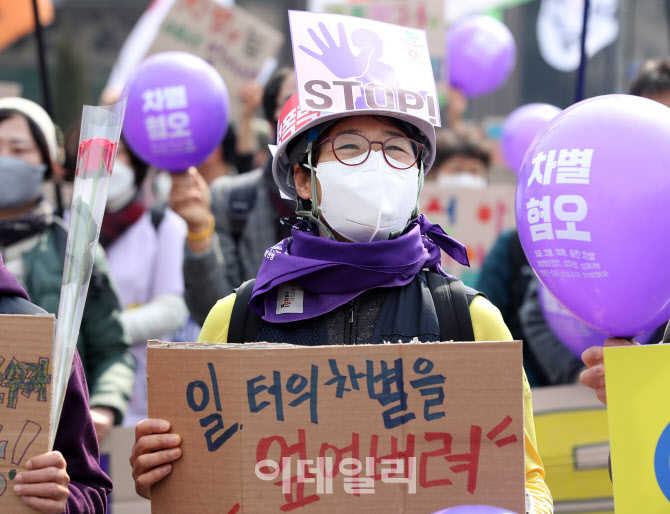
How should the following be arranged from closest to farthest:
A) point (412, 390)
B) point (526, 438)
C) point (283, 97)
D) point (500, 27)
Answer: point (412, 390), point (526, 438), point (283, 97), point (500, 27)

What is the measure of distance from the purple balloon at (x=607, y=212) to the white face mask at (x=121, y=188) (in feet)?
9.16

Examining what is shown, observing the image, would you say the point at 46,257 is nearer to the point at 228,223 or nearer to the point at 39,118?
the point at 39,118

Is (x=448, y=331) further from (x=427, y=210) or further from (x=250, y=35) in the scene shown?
(x=250, y=35)

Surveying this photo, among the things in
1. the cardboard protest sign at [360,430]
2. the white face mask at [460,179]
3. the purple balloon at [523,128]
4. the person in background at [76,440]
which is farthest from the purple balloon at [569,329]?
the white face mask at [460,179]

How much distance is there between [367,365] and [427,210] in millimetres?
4086

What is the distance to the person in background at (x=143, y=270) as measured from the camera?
4543 mm

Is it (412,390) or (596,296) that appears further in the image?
(596,296)

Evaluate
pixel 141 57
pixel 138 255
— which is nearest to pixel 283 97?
pixel 138 255

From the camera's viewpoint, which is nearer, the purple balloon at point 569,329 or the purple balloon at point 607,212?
the purple balloon at point 607,212

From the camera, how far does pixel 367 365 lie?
6.86ft

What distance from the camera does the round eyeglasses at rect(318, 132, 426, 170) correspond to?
2.54 meters

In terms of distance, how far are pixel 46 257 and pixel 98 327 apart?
0.35 meters

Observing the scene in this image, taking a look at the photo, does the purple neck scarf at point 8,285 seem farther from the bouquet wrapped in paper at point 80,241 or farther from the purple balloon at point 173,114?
the purple balloon at point 173,114

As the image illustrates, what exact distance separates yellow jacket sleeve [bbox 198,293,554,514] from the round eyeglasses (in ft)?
1.34
